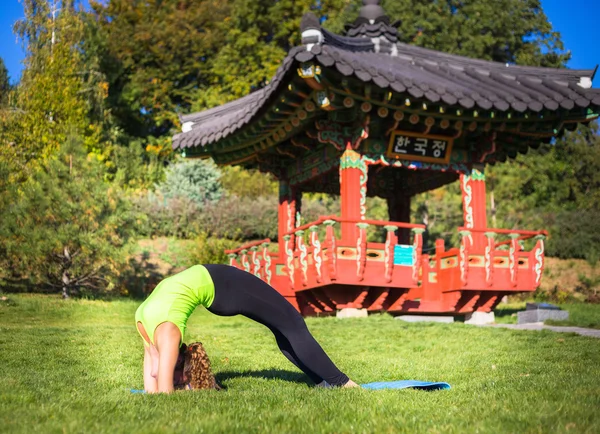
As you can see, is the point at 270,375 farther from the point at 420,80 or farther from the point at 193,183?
the point at 193,183

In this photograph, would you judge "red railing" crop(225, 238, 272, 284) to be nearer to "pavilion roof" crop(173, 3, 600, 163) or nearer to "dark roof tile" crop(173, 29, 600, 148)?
"pavilion roof" crop(173, 3, 600, 163)

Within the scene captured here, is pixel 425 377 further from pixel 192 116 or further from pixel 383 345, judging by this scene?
pixel 192 116

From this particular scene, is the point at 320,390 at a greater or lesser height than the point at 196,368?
lesser

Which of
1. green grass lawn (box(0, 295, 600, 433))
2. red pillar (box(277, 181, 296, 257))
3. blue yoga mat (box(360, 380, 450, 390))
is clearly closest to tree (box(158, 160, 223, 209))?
red pillar (box(277, 181, 296, 257))

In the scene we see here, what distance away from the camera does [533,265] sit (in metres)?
15.1

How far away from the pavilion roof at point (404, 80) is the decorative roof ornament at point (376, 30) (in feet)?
0.07

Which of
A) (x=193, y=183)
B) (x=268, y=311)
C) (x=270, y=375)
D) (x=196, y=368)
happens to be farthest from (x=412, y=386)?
(x=193, y=183)

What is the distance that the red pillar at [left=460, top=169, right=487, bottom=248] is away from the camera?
50.5 feet

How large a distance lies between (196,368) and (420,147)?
9783mm

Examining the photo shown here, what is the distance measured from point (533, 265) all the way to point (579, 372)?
824 centimetres

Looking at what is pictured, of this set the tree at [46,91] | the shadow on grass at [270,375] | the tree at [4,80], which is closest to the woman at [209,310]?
the shadow on grass at [270,375]

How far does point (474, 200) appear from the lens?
15445 millimetres

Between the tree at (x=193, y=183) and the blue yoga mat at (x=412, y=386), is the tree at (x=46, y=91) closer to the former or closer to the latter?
the tree at (x=193, y=183)

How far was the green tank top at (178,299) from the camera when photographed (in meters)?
5.93
